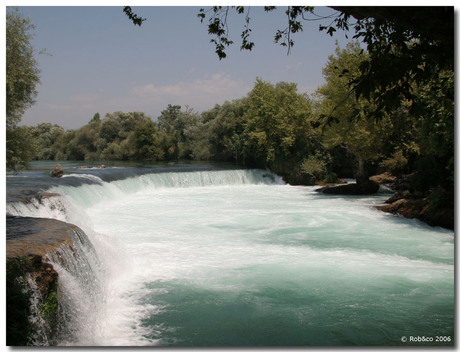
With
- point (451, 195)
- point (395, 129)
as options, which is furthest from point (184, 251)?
point (395, 129)

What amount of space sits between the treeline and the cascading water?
2597 millimetres

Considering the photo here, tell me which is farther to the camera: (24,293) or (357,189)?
(357,189)

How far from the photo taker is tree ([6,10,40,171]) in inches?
428

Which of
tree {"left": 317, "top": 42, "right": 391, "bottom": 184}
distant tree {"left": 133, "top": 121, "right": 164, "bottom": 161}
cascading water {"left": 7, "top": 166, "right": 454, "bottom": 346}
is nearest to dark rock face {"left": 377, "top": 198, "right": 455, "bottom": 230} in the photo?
cascading water {"left": 7, "top": 166, "right": 454, "bottom": 346}

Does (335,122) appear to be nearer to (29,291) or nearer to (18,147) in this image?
(18,147)

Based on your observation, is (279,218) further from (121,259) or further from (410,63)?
(410,63)

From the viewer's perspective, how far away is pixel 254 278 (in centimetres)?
689

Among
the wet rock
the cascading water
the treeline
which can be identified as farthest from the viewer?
the wet rock

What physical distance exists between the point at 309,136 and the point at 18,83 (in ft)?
56.4

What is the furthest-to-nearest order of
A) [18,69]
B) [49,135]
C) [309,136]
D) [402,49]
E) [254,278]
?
[49,135], [309,136], [18,69], [254,278], [402,49]

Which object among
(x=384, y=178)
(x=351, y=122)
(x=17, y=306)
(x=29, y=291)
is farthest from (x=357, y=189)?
(x=17, y=306)

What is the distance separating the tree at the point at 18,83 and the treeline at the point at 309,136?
62cm

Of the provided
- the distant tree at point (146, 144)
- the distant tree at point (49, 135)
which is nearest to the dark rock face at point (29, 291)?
the distant tree at point (146, 144)

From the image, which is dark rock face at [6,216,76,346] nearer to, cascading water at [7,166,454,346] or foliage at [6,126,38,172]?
cascading water at [7,166,454,346]
